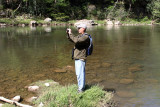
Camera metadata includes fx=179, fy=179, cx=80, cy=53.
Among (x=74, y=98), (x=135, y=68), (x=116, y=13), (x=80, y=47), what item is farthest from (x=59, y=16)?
(x=74, y=98)

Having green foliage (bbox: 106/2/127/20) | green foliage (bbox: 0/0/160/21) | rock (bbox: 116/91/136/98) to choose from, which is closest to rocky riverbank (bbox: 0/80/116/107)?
rock (bbox: 116/91/136/98)

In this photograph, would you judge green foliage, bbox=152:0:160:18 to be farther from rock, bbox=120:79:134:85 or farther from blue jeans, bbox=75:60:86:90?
blue jeans, bbox=75:60:86:90

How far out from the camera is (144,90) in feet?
17.4

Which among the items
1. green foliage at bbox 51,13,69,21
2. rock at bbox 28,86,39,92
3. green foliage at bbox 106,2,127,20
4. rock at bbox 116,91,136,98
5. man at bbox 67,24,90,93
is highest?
green foliage at bbox 106,2,127,20

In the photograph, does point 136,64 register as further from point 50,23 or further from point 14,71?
point 50,23

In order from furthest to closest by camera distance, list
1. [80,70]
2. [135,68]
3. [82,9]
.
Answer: [82,9]
[135,68]
[80,70]

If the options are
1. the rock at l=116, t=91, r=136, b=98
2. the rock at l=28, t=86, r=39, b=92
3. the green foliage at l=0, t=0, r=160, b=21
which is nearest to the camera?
the rock at l=116, t=91, r=136, b=98

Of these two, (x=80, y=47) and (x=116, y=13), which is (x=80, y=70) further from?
(x=116, y=13)

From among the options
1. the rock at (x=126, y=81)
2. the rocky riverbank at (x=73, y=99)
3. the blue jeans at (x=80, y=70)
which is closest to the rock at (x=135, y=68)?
the rock at (x=126, y=81)

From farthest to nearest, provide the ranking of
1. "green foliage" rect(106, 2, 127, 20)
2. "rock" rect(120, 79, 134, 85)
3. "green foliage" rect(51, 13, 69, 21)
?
"green foliage" rect(106, 2, 127, 20), "green foliage" rect(51, 13, 69, 21), "rock" rect(120, 79, 134, 85)

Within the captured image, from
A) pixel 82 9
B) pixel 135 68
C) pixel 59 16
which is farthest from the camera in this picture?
pixel 82 9

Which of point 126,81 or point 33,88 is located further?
point 126,81

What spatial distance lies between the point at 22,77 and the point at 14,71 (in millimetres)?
917

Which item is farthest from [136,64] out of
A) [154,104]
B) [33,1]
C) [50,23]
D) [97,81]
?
[33,1]
